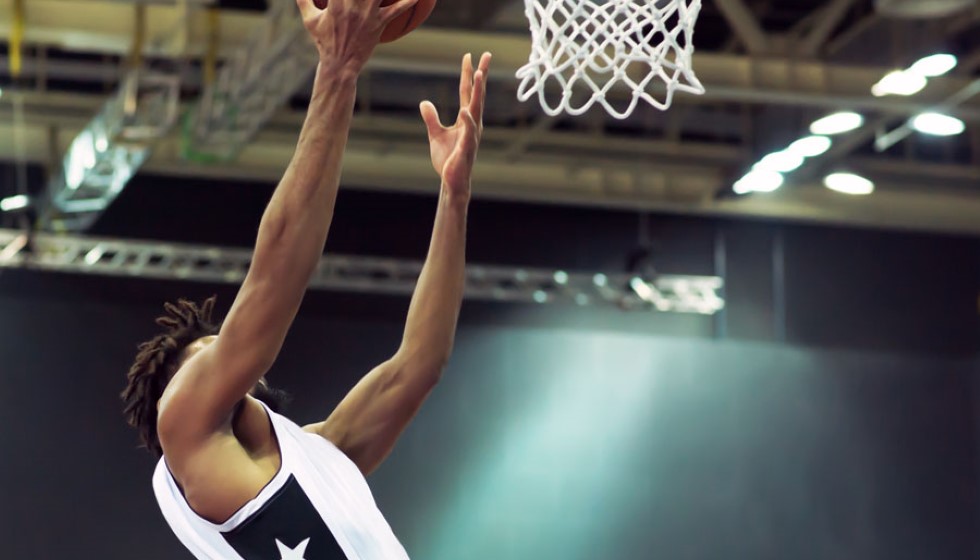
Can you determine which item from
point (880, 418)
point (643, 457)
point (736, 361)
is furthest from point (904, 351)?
point (643, 457)

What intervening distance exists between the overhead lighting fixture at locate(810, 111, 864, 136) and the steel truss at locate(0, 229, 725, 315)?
1.31 metres

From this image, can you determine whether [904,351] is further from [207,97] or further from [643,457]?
[207,97]

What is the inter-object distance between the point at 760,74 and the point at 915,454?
9.37 feet

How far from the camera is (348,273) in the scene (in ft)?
28.8

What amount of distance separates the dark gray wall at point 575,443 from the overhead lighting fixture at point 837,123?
1672 millimetres

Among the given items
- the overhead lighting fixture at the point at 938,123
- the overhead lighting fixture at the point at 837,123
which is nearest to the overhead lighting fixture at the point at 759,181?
the overhead lighting fixture at the point at 837,123

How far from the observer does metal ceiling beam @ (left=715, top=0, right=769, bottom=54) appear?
6.72 meters

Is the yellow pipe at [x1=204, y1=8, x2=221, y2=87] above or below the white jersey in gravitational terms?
above

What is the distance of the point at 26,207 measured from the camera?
286 inches

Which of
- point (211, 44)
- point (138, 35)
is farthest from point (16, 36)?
point (211, 44)

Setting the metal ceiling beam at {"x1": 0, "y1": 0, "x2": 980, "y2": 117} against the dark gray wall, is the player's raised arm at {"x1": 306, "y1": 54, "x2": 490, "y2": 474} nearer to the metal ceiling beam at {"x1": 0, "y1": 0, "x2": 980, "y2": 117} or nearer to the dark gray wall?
the metal ceiling beam at {"x1": 0, "y1": 0, "x2": 980, "y2": 117}

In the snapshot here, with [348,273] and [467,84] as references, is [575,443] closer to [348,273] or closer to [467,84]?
[348,273]

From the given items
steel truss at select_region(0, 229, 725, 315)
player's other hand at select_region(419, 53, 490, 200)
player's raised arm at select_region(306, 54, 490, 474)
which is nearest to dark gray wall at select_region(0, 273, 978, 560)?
steel truss at select_region(0, 229, 725, 315)

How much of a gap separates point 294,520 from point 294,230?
397mm
